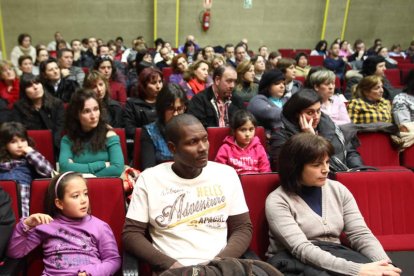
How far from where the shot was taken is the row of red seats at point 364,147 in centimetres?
273

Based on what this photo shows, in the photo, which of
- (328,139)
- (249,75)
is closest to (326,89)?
(328,139)

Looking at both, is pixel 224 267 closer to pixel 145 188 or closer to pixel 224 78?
pixel 145 188

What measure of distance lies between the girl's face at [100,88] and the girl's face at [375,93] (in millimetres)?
2291

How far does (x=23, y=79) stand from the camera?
121 inches

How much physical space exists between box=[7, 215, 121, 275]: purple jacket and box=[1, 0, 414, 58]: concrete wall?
8481 mm

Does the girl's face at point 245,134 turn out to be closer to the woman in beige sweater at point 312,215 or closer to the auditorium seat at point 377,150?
the woman in beige sweater at point 312,215

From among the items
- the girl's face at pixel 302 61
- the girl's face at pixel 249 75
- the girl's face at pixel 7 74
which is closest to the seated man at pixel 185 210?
the girl's face at pixel 249 75

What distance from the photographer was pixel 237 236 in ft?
5.57

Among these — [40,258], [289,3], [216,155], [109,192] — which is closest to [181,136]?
[109,192]

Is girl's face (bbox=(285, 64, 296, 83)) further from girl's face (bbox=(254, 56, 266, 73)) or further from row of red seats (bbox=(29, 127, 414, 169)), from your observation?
row of red seats (bbox=(29, 127, 414, 169))

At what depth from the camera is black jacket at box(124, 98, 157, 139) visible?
307cm

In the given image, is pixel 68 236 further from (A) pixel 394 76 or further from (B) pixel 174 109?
(A) pixel 394 76

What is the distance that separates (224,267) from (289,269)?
42 centimetres

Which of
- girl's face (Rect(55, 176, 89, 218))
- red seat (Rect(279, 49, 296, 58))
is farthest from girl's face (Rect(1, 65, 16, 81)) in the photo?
red seat (Rect(279, 49, 296, 58))
